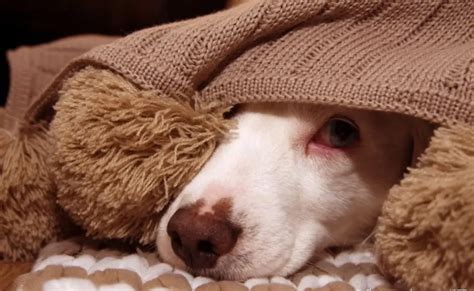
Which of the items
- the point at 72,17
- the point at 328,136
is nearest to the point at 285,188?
the point at 328,136

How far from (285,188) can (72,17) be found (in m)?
1.58

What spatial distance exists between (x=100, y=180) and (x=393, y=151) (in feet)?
1.52

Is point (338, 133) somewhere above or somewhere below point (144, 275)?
above

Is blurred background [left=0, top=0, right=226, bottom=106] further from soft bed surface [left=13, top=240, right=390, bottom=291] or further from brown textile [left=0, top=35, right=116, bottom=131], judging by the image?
soft bed surface [left=13, top=240, right=390, bottom=291]

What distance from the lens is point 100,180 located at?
91 cm

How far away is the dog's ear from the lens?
3.21 feet

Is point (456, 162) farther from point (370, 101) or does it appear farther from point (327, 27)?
point (327, 27)

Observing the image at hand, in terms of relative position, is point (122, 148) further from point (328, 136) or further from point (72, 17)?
point (72, 17)

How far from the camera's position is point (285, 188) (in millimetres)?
940

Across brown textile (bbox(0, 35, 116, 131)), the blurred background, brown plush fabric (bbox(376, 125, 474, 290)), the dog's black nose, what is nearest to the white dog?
the dog's black nose

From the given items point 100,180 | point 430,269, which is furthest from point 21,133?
point 430,269

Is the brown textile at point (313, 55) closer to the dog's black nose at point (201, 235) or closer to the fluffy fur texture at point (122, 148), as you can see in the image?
the fluffy fur texture at point (122, 148)

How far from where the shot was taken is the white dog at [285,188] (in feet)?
2.85

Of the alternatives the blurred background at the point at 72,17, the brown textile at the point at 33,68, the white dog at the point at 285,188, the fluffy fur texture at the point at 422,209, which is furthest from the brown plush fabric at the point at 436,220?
the blurred background at the point at 72,17
